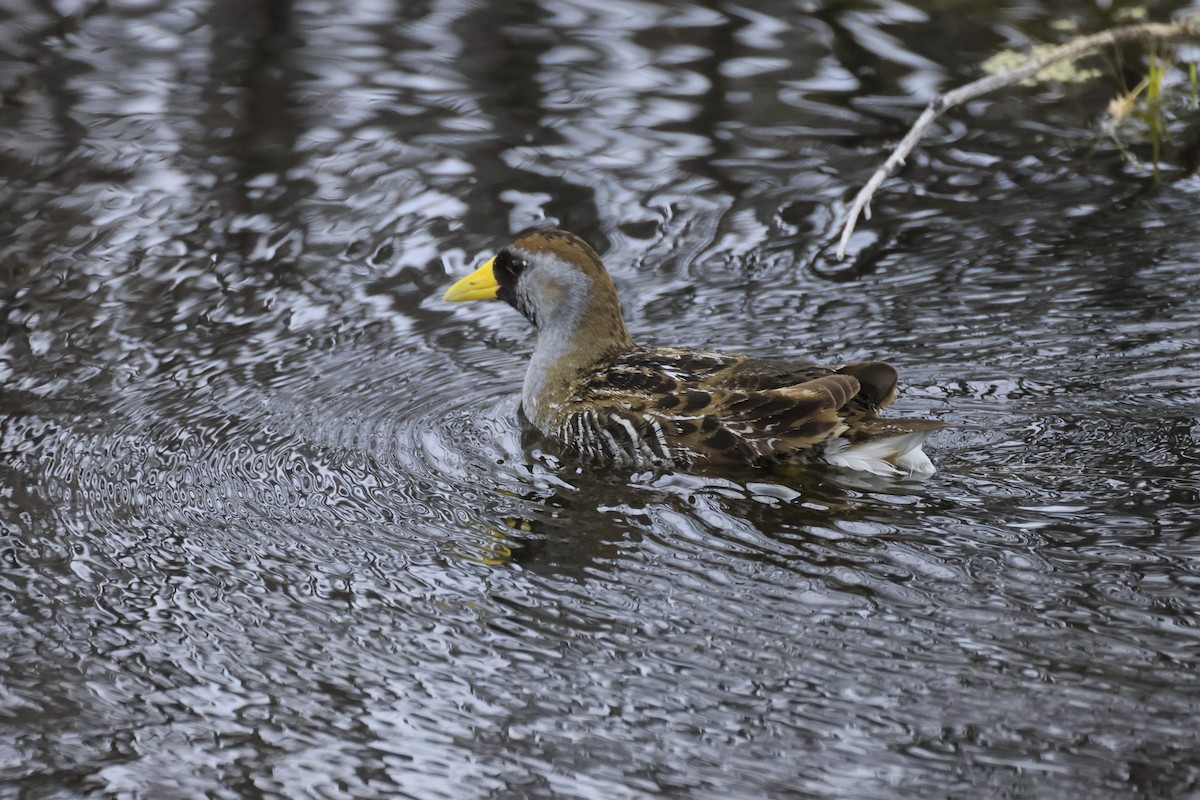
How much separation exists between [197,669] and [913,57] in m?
7.70

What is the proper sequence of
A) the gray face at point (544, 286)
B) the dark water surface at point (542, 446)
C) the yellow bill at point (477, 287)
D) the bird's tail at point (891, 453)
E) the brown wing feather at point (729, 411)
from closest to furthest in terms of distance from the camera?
the dark water surface at point (542, 446)
the bird's tail at point (891, 453)
the brown wing feather at point (729, 411)
the gray face at point (544, 286)
the yellow bill at point (477, 287)

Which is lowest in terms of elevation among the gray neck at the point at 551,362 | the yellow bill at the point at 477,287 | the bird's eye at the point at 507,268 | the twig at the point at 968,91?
the gray neck at the point at 551,362

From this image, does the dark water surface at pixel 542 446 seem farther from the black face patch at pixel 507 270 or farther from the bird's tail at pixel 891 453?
the black face patch at pixel 507 270

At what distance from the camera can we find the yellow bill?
24.1ft

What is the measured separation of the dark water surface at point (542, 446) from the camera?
4559mm

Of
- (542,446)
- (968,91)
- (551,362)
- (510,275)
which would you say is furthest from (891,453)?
(968,91)

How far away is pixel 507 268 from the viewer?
7262mm

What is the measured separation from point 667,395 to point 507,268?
1.25 m

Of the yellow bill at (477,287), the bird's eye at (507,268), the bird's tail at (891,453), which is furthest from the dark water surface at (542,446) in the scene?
the bird's eye at (507,268)

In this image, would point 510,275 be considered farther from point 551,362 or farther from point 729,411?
point 729,411

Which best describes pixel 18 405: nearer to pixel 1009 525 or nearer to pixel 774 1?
pixel 1009 525

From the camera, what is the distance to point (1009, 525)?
18.3 ft

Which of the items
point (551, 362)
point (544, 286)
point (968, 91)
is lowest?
point (551, 362)

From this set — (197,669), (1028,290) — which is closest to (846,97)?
(1028,290)
